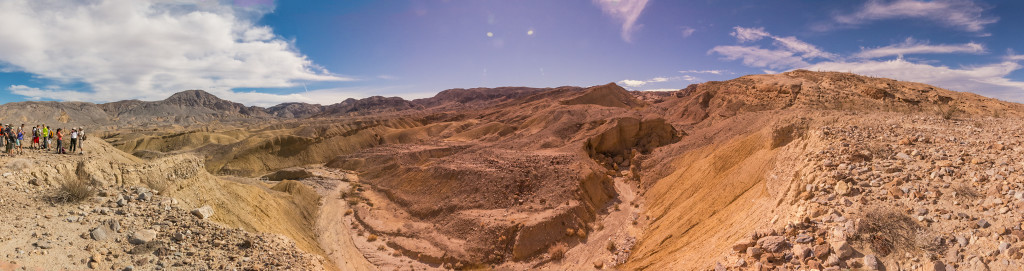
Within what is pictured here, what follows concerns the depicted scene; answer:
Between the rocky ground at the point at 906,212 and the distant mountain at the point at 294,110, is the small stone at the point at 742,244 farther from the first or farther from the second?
the distant mountain at the point at 294,110

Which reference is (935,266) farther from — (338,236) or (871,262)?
(338,236)

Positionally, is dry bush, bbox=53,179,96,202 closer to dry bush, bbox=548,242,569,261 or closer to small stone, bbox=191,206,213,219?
small stone, bbox=191,206,213,219

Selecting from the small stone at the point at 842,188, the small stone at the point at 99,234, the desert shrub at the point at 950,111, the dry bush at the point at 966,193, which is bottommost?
the small stone at the point at 99,234

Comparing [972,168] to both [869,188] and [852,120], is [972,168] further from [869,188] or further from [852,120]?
[852,120]

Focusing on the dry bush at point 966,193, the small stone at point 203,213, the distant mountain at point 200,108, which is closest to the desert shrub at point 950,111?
the dry bush at point 966,193

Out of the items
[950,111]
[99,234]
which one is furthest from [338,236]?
[950,111]
